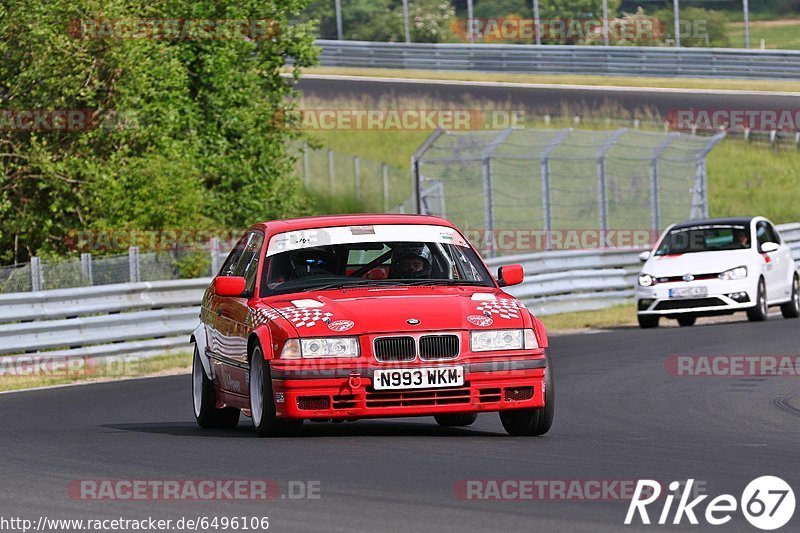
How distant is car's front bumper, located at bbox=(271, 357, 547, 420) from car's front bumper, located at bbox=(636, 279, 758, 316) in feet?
43.1

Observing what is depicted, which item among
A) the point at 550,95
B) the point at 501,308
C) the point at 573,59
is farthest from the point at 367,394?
the point at 573,59

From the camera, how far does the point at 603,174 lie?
28.1m

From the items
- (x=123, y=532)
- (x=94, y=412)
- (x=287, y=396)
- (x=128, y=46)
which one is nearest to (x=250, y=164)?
(x=128, y=46)

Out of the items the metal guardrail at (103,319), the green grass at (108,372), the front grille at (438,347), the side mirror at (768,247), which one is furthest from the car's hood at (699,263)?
the front grille at (438,347)

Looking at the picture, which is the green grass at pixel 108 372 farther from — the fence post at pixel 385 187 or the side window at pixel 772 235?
the fence post at pixel 385 187

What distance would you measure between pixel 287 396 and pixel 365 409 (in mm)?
480

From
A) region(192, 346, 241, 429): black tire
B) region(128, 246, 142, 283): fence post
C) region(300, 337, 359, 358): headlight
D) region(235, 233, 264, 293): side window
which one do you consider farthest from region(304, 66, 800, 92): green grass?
region(300, 337, 359, 358): headlight

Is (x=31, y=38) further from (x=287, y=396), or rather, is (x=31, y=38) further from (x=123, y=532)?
(x=123, y=532)

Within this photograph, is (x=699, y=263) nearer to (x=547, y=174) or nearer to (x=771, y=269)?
(x=771, y=269)

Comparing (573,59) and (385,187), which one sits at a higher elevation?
(573,59)

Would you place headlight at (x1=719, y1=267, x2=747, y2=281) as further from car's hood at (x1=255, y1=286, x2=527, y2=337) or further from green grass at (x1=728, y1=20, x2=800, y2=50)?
green grass at (x1=728, y1=20, x2=800, y2=50)

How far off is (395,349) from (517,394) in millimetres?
816

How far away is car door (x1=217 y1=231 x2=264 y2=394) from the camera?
1102 cm

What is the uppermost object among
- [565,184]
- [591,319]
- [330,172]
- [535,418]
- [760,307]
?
[535,418]
